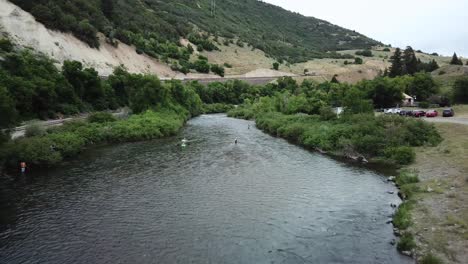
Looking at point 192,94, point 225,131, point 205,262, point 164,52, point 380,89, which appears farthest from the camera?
point 164,52

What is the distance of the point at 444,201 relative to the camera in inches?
1187

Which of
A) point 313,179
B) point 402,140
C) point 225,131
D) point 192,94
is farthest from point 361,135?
point 192,94

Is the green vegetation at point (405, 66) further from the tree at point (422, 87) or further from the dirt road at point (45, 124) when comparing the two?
the dirt road at point (45, 124)

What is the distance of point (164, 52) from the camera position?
135m

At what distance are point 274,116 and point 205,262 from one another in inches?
2353

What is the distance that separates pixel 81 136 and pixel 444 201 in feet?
142

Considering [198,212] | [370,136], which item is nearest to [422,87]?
[370,136]

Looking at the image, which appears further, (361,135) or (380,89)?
(380,89)

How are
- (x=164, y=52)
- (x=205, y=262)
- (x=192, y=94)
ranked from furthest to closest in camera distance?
(x=164, y=52), (x=192, y=94), (x=205, y=262)

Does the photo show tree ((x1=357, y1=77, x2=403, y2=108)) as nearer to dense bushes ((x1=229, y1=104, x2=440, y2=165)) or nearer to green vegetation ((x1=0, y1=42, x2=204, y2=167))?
dense bushes ((x1=229, y1=104, x2=440, y2=165))

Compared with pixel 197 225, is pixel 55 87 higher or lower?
higher

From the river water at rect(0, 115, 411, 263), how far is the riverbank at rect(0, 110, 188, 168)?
2.44 meters

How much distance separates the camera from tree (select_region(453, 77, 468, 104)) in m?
72.8

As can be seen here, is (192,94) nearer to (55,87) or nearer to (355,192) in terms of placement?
(55,87)
